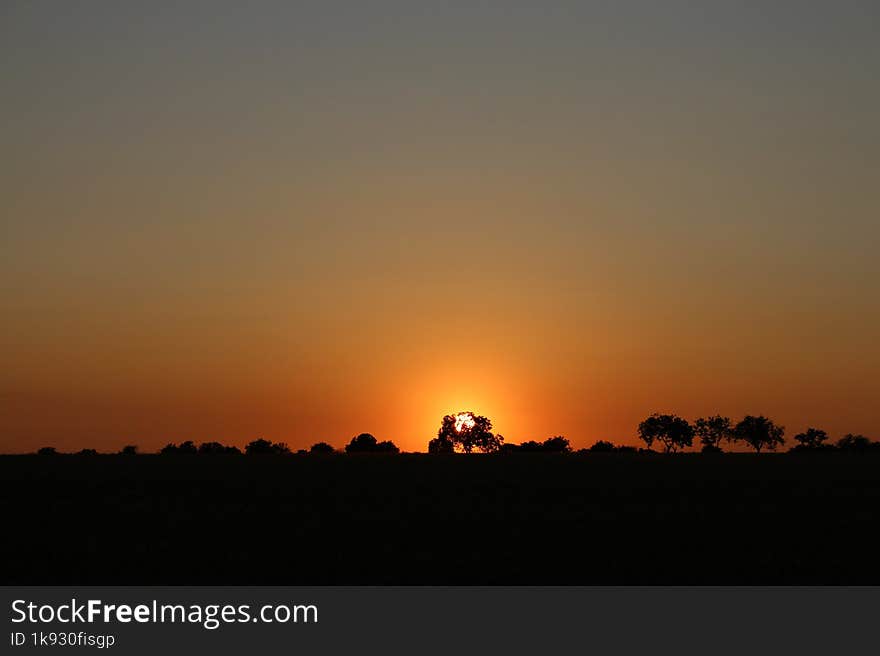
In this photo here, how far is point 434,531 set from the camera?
148ft

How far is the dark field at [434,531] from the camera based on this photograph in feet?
118

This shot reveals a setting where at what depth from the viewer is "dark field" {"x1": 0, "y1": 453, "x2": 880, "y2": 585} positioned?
1420 inches

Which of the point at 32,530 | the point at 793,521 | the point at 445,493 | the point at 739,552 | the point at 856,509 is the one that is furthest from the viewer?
the point at 445,493

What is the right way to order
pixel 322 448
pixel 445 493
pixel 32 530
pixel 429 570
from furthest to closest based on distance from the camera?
pixel 322 448, pixel 445 493, pixel 32 530, pixel 429 570

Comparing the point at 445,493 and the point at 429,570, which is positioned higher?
the point at 445,493

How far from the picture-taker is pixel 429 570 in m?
36.4

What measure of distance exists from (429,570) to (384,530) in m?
9.09
